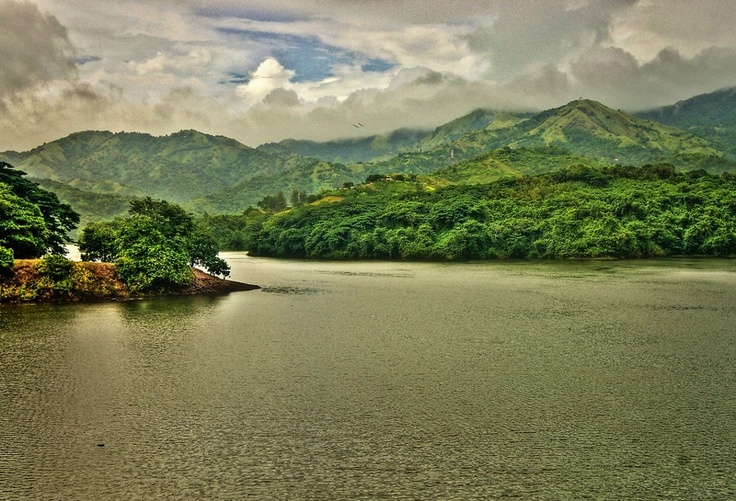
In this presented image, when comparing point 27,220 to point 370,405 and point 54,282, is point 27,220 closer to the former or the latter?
point 54,282

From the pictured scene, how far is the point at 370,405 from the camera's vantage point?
18484mm

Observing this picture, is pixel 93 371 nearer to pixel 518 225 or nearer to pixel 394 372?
pixel 394 372

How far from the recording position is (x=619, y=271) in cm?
6994

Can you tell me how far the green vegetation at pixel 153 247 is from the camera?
4778 centimetres

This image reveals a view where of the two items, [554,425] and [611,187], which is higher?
[611,187]

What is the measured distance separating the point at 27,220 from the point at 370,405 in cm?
4131

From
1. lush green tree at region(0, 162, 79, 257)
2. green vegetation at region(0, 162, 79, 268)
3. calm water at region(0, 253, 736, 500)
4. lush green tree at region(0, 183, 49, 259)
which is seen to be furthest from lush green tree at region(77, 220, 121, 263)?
calm water at region(0, 253, 736, 500)

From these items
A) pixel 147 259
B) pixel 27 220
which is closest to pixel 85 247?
pixel 27 220

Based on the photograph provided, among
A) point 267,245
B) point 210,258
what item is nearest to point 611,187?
point 267,245

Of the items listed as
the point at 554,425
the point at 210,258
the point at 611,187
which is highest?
the point at 611,187

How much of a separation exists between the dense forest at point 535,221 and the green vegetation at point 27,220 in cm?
6812

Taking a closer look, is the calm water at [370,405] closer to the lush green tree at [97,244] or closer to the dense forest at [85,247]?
the dense forest at [85,247]

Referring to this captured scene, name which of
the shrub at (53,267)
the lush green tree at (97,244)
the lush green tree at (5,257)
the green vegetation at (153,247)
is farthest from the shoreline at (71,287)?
the lush green tree at (97,244)

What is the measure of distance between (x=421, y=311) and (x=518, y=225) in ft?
242
